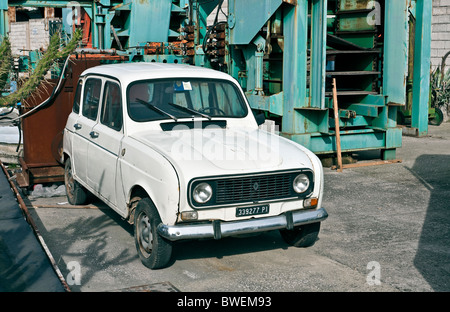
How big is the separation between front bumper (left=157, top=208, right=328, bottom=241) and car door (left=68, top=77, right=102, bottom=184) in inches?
86.6

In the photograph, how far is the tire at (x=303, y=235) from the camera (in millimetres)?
5699

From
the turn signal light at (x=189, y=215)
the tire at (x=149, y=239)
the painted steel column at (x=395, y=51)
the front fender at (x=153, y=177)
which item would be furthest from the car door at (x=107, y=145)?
the painted steel column at (x=395, y=51)

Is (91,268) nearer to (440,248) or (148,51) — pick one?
(440,248)

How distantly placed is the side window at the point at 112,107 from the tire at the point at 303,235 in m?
1.97

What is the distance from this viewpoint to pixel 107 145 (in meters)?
6.07

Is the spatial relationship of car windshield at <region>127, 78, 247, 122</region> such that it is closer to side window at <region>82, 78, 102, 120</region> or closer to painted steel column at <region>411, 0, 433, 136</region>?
side window at <region>82, 78, 102, 120</region>

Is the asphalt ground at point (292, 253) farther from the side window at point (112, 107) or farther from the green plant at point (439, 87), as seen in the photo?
the green plant at point (439, 87)

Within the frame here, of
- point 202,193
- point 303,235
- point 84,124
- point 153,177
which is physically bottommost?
point 303,235

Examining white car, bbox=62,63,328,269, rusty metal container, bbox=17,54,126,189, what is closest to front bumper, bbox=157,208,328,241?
white car, bbox=62,63,328,269

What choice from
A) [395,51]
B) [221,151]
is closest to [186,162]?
[221,151]

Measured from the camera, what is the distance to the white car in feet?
16.1

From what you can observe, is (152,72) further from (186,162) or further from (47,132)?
(47,132)

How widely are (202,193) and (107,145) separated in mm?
1608

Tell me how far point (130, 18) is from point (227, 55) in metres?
4.04
